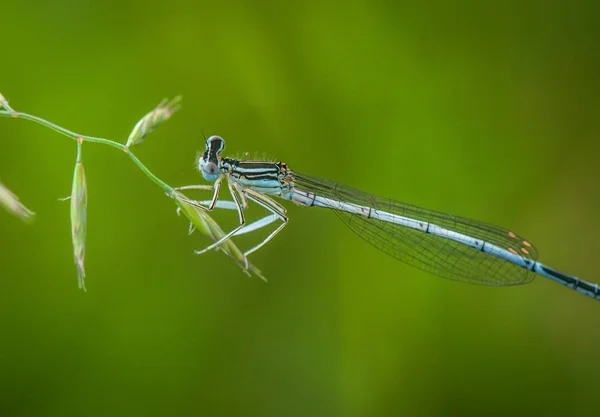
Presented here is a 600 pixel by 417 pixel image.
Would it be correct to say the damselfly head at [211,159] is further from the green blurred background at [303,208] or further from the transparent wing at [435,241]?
the transparent wing at [435,241]

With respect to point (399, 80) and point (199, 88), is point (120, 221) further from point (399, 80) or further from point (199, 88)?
point (399, 80)

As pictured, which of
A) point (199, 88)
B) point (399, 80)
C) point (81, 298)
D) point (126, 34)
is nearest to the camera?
point (81, 298)

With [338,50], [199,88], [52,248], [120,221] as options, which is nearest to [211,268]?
[120,221]

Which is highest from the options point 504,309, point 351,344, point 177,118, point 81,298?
point 177,118

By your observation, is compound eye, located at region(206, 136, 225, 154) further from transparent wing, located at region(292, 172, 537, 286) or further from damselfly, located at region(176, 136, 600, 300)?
transparent wing, located at region(292, 172, 537, 286)

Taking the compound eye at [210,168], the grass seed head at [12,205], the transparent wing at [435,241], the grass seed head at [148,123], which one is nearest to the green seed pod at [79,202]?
the grass seed head at [148,123]

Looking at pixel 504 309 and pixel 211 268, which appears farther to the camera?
pixel 504 309

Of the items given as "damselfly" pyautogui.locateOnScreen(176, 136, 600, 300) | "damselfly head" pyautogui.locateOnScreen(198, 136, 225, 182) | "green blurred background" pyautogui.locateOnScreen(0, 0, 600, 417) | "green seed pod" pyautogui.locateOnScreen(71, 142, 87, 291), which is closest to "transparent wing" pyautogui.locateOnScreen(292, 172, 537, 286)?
"damselfly" pyautogui.locateOnScreen(176, 136, 600, 300)

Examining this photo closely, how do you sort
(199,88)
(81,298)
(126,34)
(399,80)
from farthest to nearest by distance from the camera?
(399,80) < (199,88) < (126,34) < (81,298)
